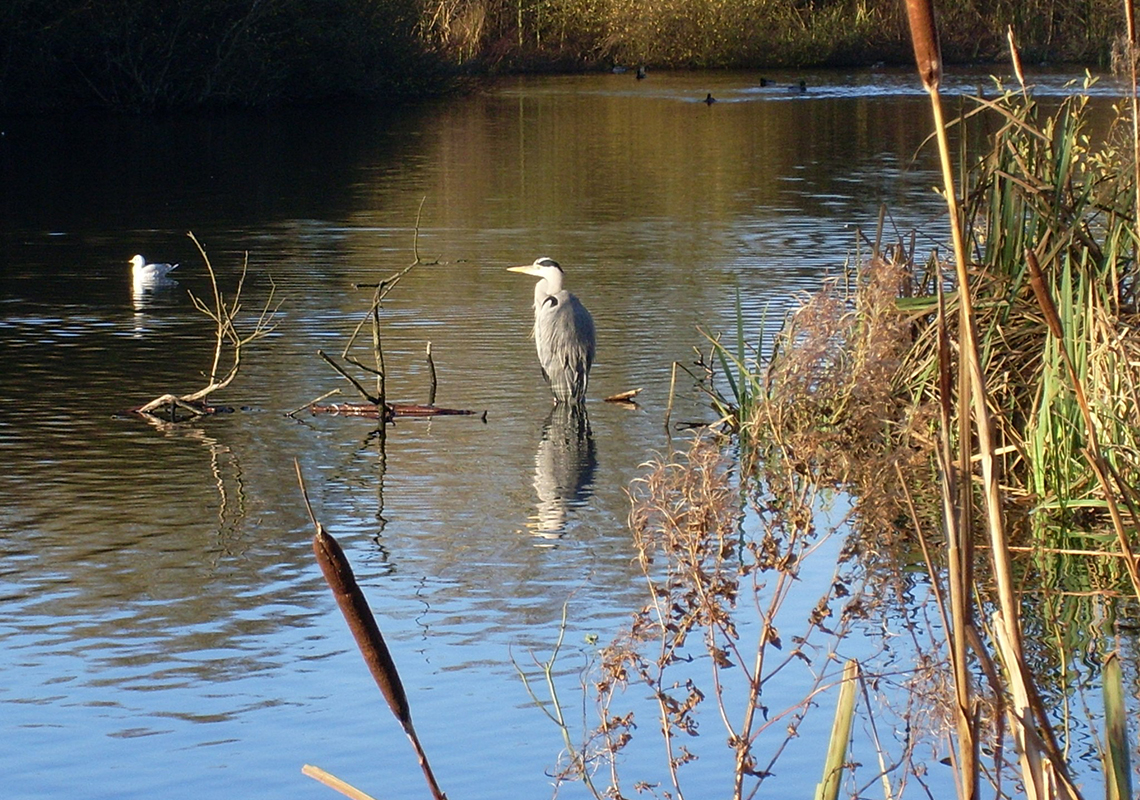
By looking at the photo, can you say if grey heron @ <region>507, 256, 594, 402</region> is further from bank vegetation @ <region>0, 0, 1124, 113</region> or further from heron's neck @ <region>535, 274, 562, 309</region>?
bank vegetation @ <region>0, 0, 1124, 113</region>

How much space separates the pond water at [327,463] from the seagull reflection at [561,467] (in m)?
0.02

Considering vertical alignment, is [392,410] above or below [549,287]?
below

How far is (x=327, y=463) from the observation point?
746cm

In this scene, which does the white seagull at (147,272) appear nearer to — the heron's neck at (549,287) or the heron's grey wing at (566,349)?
the heron's neck at (549,287)

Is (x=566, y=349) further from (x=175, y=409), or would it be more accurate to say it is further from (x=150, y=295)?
(x=150, y=295)

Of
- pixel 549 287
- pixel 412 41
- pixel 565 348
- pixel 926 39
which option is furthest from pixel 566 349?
pixel 412 41

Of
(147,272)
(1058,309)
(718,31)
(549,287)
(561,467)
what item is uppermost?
(718,31)

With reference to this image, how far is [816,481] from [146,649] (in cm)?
282

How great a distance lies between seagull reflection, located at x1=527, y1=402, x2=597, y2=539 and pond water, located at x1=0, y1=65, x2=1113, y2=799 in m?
0.02

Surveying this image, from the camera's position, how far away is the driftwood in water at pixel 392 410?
8312 millimetres

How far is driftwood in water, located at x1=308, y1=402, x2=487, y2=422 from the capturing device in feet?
27.3

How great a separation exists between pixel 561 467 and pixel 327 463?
998mm

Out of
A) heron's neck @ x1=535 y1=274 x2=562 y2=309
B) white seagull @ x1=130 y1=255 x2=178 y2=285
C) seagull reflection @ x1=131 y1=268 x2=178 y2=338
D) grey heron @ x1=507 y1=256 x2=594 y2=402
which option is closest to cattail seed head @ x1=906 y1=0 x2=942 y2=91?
grey heron @ x1=507 y1=256 x2=594 y2=402

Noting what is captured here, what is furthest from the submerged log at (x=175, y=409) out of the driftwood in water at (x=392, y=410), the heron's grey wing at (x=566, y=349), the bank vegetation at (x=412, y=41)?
the bank vegetation at (x=412, y=41)
